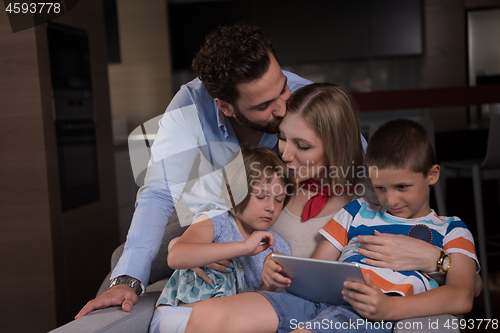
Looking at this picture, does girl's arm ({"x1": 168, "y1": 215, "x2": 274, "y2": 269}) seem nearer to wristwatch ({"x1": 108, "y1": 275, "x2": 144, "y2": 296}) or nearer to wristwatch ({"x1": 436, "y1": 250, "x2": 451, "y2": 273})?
wristwatch ({"x1": 108, "y1": 275, "x2": 144, "y2": 296})

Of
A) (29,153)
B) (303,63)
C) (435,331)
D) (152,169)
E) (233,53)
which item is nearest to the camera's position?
(435,331)

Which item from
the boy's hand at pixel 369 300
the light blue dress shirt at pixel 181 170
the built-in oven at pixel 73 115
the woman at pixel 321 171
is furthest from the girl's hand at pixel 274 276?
the built-in oven at pixel 73 115

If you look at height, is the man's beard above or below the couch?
above

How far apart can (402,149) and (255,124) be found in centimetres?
45

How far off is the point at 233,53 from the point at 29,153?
49.7 inches

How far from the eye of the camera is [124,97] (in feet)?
15.0

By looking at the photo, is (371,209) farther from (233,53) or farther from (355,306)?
(233,53)

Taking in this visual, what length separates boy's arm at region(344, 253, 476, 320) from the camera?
3.12 ft

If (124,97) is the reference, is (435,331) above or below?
below

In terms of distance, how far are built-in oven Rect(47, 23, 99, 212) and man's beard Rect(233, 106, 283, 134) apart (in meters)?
1.16

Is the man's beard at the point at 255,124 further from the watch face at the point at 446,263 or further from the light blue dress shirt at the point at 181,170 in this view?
the watch face at the point at 446,263

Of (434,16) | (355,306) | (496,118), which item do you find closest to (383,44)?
(434,16)

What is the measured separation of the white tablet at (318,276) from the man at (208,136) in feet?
1.10

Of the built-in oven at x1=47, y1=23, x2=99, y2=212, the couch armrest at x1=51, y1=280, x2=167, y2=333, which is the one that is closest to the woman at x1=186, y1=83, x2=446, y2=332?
the couch armrest at x1=51, y1=280, x2=167, y2=333
